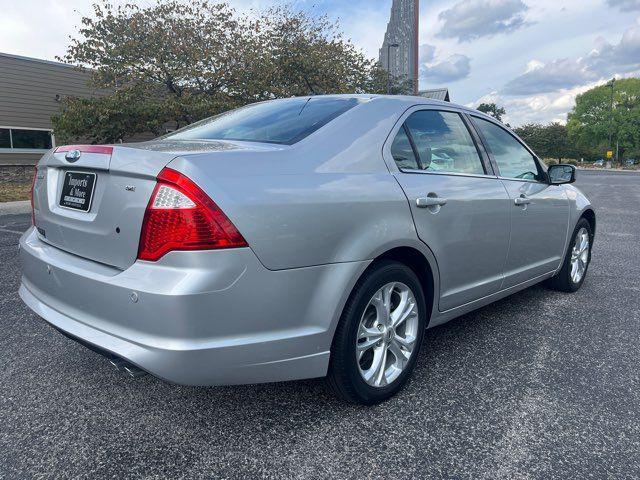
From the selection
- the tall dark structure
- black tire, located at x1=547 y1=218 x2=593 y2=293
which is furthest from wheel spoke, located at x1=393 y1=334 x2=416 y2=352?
the tall dark structure

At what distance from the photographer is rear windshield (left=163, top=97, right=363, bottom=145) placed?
2.49 meters

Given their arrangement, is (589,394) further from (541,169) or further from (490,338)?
(541,169)

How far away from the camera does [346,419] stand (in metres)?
2.35

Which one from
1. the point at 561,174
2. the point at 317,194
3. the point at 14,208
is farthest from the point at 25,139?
the point at 317,194

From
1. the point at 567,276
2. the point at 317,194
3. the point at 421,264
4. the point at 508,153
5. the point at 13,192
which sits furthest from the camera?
the point at 13,192

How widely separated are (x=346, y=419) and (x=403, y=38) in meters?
48.3

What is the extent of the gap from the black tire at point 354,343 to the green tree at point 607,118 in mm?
93923

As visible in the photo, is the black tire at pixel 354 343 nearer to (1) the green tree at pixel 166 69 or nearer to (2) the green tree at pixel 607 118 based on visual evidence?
(1) the green tree at pixel 166 69

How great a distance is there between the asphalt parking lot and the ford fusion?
0.27 m

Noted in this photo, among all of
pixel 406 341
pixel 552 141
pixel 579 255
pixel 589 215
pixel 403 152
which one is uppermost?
pixel 552 141

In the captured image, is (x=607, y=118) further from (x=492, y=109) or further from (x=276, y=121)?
(x=276, y=121)

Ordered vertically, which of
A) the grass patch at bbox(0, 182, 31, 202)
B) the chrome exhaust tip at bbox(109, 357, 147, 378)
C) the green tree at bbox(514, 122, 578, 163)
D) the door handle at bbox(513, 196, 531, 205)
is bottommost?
the grass patch at bbox(0, 182, 31, 202)

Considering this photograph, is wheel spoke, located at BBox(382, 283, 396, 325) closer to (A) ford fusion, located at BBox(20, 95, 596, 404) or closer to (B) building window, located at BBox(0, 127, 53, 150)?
(A) ford fusion, located at BBox(20, 95, 596, 404)

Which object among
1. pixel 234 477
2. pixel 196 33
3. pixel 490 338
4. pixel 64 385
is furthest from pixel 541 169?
pixel 196 33
